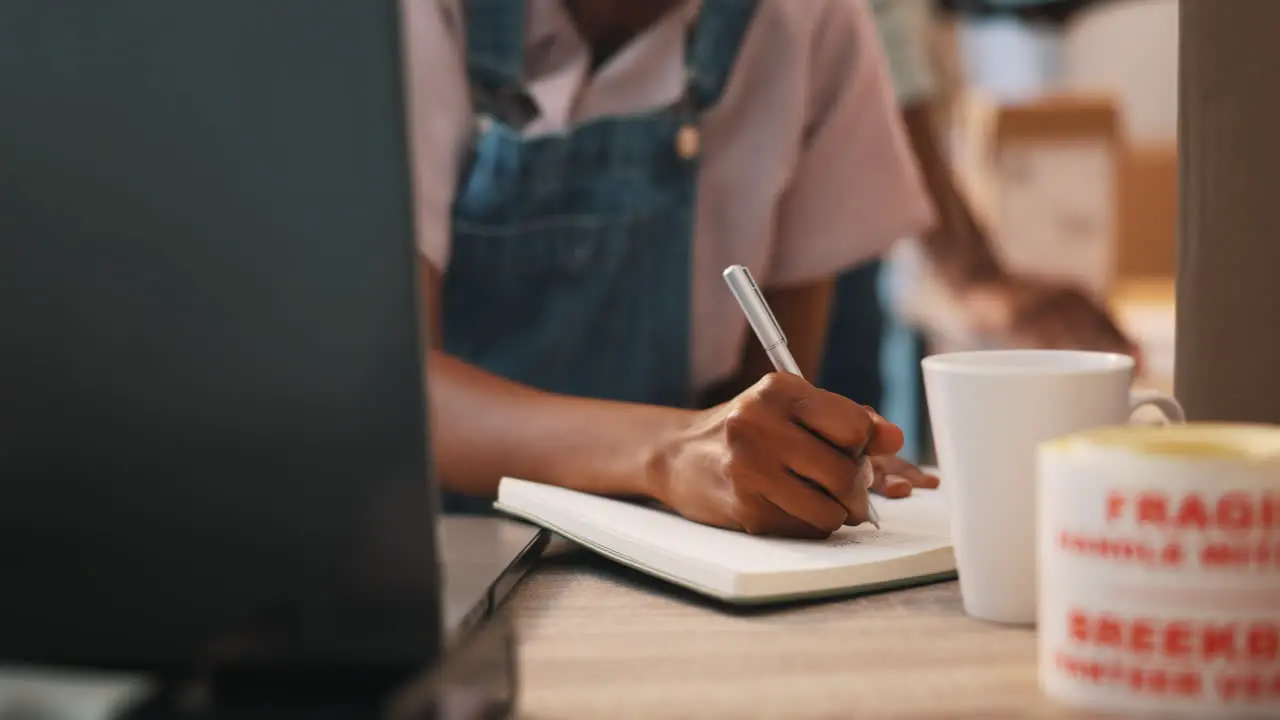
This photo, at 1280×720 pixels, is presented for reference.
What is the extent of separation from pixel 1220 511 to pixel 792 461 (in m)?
0.23

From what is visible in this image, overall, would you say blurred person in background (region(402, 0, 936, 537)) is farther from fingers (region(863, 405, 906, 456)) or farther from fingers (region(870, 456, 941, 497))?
fingers (region(863, 405, 906, 456))

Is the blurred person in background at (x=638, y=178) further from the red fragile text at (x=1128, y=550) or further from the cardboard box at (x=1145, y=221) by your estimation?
the cardboard box at (x=1145, y=221)

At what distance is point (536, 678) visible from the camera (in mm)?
384

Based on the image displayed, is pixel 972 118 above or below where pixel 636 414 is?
above

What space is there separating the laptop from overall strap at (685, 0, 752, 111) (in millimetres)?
677

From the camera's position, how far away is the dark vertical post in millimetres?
487

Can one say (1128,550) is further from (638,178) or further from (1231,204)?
(638,178)

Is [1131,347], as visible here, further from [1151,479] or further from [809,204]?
[1151,479]

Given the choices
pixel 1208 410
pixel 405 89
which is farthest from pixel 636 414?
pixel 405 89

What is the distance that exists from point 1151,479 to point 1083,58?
9.26 ft

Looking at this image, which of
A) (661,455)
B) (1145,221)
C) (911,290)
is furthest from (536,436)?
(1145,221)

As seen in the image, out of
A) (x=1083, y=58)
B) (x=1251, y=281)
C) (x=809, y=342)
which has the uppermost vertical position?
(x=1083, y=58)

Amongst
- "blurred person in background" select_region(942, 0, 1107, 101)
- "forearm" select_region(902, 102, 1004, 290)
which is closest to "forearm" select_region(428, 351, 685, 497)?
"forearm" select_region(902, 102, 1004, 290)

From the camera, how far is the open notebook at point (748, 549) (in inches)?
18.1
